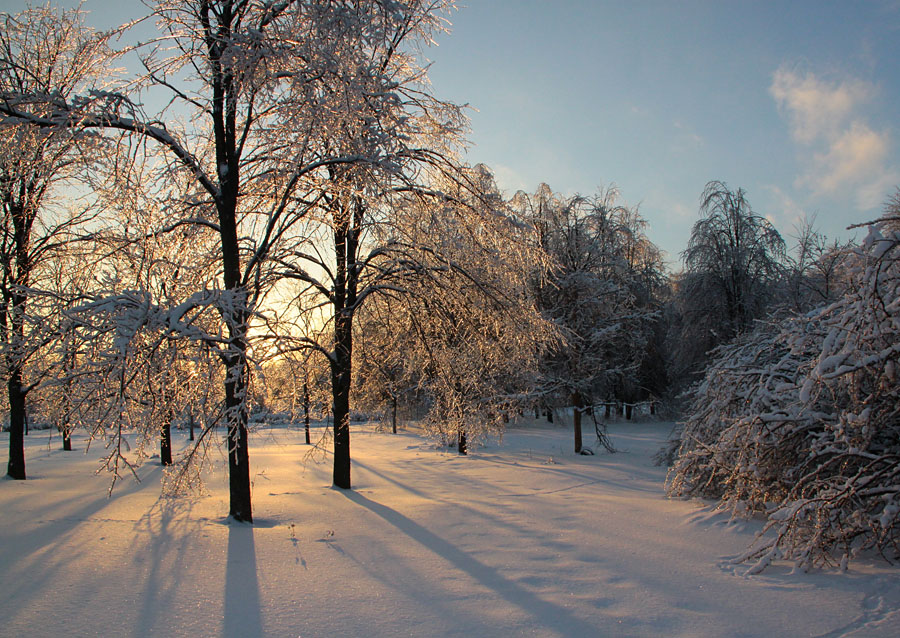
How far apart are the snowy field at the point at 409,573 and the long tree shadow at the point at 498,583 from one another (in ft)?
0.06

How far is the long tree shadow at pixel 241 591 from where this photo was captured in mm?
3684

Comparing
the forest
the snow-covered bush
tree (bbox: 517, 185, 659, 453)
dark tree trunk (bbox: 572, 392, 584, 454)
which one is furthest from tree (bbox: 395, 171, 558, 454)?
dark tree trunk (bbox: 572, 392, 584, 454)

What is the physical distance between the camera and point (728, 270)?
18.2 metres

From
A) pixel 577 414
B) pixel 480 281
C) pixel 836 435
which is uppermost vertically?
pixel 480 281

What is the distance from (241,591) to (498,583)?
2159 mm

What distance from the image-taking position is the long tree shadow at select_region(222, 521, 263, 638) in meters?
3.68

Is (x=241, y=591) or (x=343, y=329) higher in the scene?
(x=343, y=329)

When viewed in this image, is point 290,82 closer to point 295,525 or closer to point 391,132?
point 391,132

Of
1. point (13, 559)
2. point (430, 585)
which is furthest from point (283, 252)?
point (430, 585)

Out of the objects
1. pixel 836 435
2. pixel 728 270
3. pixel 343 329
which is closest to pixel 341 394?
pixel 343 329

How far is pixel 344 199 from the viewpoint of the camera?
7.62 metres

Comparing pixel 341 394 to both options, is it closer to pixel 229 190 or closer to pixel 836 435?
pixel 229 190

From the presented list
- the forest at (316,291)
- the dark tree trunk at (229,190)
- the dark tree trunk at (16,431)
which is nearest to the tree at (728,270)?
the forest at (316,291)

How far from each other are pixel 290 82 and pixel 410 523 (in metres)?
5.68
